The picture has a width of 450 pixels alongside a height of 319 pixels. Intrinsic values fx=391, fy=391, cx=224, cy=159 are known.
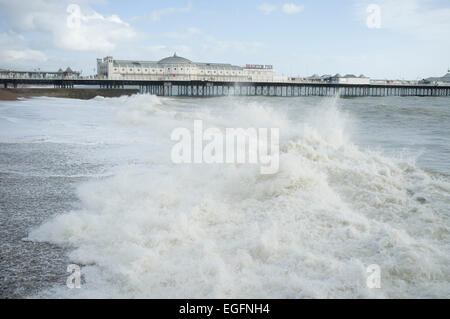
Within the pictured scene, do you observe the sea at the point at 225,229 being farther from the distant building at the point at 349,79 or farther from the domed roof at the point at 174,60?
the distant building at the point at 349,79

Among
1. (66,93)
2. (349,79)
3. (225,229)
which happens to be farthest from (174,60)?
(225,229)

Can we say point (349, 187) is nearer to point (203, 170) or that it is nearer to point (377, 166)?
point (377, 166)

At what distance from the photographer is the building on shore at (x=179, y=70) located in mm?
81875

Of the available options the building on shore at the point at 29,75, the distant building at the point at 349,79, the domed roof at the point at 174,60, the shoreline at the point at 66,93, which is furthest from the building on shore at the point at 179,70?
the shoreline at the point at 66,93

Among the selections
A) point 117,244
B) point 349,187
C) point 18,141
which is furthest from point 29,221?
point 18,141

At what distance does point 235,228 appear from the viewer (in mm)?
3736

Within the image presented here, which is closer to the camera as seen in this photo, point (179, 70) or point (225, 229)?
point (225, 229)

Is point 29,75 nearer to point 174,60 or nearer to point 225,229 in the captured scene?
point 174,60

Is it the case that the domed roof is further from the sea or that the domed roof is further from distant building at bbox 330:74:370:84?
the sea

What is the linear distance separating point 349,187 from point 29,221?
3.79 m

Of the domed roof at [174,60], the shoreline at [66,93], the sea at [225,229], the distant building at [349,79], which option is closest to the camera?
the sea at [225,229]

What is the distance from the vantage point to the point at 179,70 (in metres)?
88.6

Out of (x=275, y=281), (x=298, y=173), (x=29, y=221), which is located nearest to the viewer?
(x=275, y=281)

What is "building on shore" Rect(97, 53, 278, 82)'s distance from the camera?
81875mm
